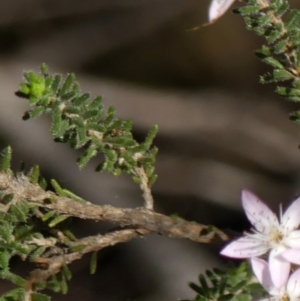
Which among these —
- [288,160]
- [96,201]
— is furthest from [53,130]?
[288,160]

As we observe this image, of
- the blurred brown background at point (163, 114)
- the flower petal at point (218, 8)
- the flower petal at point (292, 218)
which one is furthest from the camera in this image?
the blurred brown background at point (163, 114)

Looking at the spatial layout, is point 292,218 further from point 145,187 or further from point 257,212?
point 145,187

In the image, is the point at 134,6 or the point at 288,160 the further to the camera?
the point at 134,6

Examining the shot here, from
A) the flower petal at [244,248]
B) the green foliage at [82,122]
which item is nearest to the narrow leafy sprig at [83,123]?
the green foliage at [82,122]

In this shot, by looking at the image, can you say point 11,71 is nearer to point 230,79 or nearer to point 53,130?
point 230,79

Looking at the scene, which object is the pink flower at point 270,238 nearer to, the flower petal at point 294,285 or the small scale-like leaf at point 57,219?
the flower petal at point 294,285

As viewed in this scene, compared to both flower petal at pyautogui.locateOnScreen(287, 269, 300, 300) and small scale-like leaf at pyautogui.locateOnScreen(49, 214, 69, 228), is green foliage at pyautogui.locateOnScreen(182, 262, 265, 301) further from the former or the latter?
small scale-like leaf at pyautogui.locateOnScreen(49, 214, 69, 228)

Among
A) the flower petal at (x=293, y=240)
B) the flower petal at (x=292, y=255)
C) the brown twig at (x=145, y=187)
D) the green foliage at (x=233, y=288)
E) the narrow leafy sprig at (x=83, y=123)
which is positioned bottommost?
the green foliage at (x=233, y=288)
